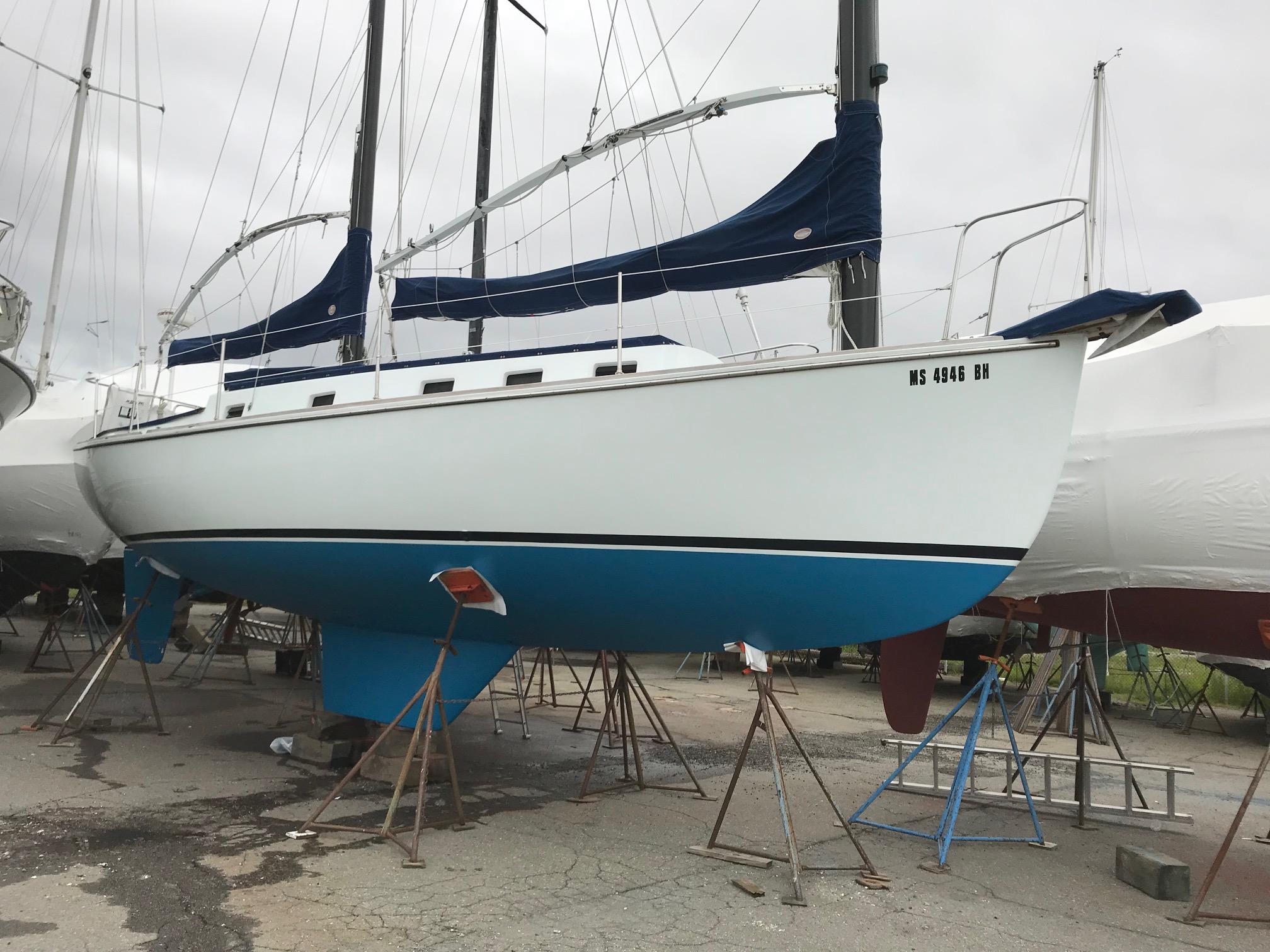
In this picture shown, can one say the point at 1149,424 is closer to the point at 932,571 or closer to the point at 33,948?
the point at 932,571

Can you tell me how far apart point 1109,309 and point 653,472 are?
7.69ft

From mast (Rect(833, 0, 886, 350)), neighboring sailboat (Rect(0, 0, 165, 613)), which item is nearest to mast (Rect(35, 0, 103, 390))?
neighboring sailboat (Rect(0, 0, 165, 613))

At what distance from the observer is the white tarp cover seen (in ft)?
17.0

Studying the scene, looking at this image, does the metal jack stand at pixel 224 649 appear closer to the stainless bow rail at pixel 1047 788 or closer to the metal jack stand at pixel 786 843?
the metal jack stand at pixel 786 843

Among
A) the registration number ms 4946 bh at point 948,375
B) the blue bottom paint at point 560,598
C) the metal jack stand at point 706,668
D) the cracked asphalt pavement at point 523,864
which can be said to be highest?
the registration number ms 4946 bh at point 948,375


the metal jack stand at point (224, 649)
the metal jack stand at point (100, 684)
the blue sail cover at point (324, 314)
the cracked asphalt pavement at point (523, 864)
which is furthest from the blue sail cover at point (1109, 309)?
the metal jack stand at point (224, 649)

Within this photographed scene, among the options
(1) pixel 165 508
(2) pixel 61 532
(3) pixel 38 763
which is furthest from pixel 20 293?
(3) pixel 38 763

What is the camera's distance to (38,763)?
631cm

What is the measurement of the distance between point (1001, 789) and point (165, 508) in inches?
294

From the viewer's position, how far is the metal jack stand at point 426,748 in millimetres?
4883

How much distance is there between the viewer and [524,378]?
19.7ft

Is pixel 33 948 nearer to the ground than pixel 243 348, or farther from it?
nearer to the ground

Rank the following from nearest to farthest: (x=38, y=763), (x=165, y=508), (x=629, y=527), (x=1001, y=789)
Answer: (x=629, y=527)
(x=38, y=763)
(x=165, y=508)
(x=1001, y=789)

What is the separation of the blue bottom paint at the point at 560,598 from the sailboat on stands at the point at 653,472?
0.06ft
